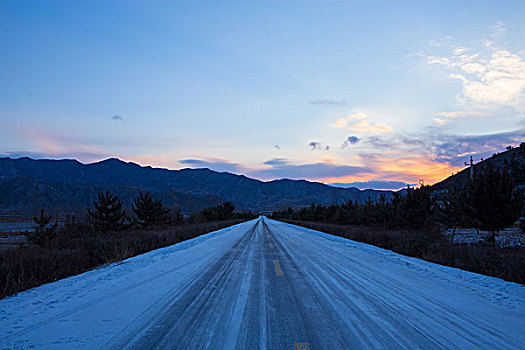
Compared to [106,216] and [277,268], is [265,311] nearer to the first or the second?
[277,268]

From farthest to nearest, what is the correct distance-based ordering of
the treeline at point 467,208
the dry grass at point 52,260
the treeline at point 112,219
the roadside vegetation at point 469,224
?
the treeline at point 112,219 < the treeline at point 467,208 < the roadside vegetation at point 469,224 < the dry grass at point 52,260

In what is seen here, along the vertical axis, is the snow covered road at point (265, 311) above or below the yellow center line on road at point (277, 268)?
above

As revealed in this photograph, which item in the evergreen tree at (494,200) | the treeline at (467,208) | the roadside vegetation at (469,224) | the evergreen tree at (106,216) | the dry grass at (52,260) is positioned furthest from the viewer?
the evergreen tree at (106,216)

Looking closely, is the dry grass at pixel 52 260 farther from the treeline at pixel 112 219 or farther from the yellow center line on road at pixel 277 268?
the treeline at pixel 112 219

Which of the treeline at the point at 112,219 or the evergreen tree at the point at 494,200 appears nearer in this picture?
the evergreen tree at the point at 494,200

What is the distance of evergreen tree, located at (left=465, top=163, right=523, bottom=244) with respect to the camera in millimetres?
17102

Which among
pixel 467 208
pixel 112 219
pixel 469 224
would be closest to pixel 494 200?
pixel 467 208

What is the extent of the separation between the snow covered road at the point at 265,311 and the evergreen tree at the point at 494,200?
1176 centimetres

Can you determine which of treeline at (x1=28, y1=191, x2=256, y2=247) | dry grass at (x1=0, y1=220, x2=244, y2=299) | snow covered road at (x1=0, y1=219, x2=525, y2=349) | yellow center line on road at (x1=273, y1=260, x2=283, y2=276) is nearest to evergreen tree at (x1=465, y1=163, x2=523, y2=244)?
snow covered road at (x1=0, y1=219, x2=525, y2=349)

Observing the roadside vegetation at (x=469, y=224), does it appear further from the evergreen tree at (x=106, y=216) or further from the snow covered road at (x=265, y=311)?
the evergreen tree at (x=106, y=216)

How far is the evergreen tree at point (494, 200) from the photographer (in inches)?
673

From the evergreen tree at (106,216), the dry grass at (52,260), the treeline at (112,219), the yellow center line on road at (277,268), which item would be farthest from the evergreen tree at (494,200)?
the evergreen tree at (106,216)

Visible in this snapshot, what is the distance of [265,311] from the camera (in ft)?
16.7

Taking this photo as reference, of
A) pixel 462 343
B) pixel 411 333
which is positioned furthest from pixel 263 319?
pixel 462 343
